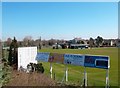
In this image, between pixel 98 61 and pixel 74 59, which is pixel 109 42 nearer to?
pixel 74 59

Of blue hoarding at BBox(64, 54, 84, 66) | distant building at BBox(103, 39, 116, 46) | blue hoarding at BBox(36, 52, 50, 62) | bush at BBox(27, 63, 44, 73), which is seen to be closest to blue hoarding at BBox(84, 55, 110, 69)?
blue hoarding at BBox(64, 54, 84, 66)

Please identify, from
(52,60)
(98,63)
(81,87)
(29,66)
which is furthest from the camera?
(29,66)

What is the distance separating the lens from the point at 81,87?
37.8 feet

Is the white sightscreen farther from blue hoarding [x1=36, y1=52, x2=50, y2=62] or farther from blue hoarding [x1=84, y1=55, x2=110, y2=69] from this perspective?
blue hoarding [x1=84, y1=55, x2=110, y2=69]

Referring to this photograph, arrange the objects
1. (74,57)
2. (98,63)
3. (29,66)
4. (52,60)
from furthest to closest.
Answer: (29,66), (52,60), (74,57), (98,63)

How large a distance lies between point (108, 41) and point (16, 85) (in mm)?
110403

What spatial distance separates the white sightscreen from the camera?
20.6m

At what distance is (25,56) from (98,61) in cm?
897

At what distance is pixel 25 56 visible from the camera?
2088 centimetres

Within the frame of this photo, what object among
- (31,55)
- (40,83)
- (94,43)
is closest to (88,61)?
(40,83)

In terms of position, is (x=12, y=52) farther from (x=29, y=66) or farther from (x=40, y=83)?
(x=40, y=83)

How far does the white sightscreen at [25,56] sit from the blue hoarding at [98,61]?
7799 mm

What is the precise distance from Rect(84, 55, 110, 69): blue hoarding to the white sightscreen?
307 inches

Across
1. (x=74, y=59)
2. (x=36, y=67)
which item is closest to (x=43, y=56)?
(x=36, y=67)
